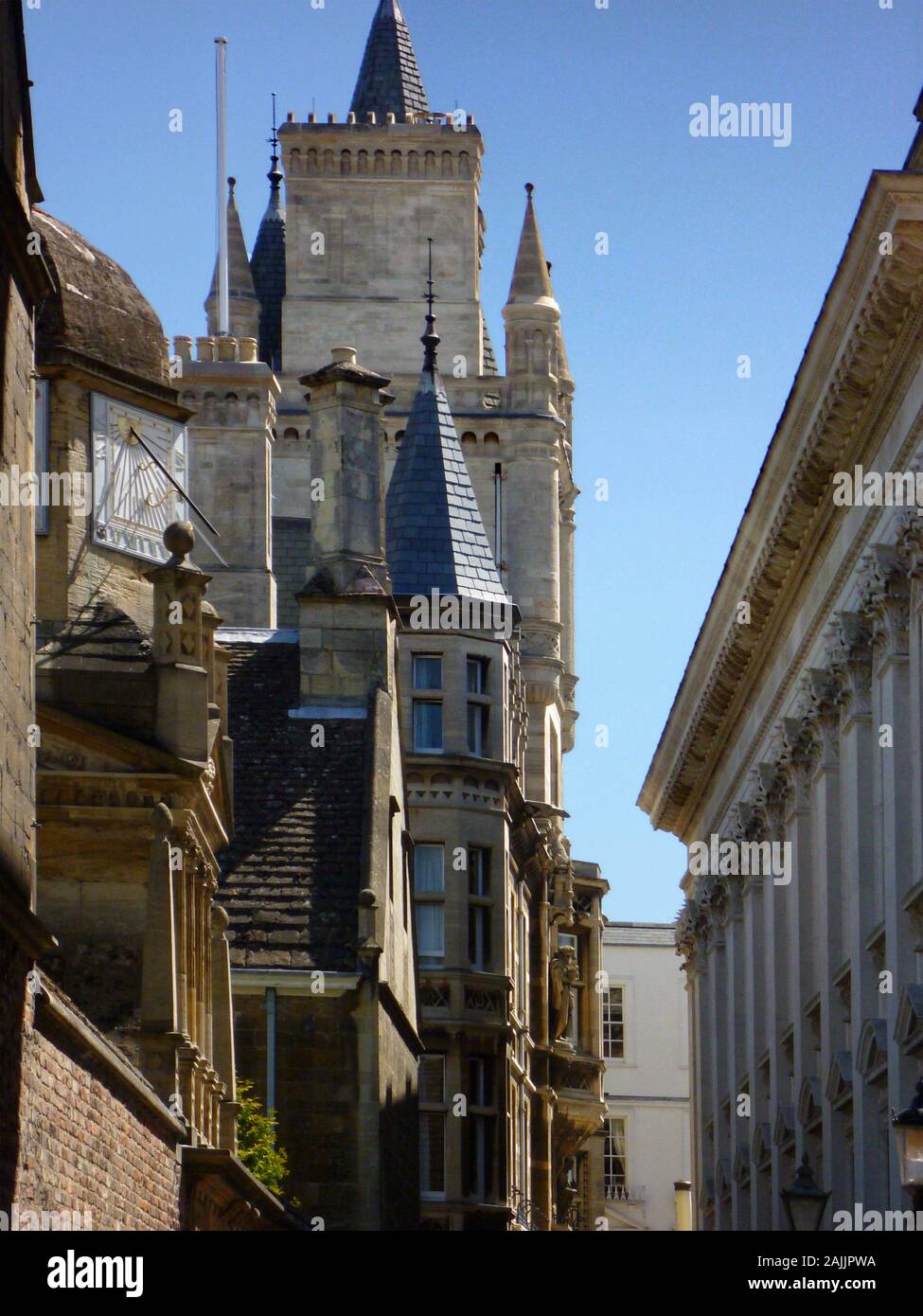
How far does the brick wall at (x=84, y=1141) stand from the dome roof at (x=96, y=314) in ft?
31.4

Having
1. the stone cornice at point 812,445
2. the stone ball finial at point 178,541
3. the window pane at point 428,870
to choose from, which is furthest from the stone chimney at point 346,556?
the stone ball finial at point 178,541

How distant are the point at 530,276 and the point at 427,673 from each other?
37.6 metres

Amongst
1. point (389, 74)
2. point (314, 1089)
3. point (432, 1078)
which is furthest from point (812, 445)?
point (389, 74)

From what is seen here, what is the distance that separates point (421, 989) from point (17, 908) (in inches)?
1235

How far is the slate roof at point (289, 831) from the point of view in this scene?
116 ft

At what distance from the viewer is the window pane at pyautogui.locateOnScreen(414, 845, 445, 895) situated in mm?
49156

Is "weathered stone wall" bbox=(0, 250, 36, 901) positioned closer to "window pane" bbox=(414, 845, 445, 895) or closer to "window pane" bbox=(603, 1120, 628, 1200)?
"window pane" bbox=(414, 845, 445, 895)

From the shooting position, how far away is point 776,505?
4350cm

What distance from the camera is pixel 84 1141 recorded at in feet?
66.0

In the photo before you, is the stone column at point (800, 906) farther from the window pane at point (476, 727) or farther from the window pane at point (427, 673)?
the window pane at point (427, 673)

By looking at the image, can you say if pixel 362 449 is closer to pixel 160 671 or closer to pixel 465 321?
pixel 160 671

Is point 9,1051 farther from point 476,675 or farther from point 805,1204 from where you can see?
point 476,675
